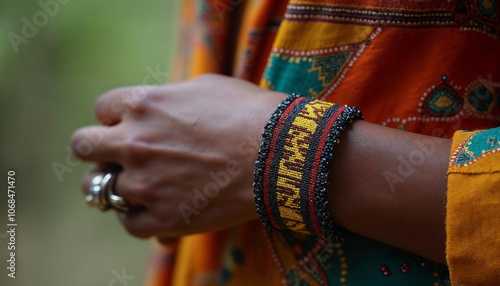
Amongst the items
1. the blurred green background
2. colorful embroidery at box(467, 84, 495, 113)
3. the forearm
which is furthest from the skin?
the blurred green background

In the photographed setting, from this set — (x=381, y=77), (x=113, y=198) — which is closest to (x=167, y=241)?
(x=113, y=198)

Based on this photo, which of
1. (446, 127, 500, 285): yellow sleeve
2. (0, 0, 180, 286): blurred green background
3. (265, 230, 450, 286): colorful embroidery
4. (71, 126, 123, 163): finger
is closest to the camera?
(446, 127, 500, 285): yellow sleeve

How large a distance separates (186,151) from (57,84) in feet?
3.13

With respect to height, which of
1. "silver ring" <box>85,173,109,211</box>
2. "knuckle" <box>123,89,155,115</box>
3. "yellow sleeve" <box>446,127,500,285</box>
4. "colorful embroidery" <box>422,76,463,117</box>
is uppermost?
"colorful embroidery" <box>422,76,463,117</box>

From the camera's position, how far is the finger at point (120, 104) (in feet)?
1.88

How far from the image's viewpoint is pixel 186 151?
515 millimetres

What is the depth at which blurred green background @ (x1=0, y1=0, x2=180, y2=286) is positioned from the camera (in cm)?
128

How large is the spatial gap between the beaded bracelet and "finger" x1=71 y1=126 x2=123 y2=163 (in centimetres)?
21

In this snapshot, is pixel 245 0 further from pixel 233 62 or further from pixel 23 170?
pixel 23 170

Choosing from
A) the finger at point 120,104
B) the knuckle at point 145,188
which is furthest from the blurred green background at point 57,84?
the knuckle at point 145,188

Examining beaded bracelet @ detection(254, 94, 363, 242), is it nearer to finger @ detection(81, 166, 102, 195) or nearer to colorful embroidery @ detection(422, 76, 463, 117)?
colorful embroidery @ detection(422, 76, 463, 117)

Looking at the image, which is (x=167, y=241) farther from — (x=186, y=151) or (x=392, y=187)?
(x=392, y=187)

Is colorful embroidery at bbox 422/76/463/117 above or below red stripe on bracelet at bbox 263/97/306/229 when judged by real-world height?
above

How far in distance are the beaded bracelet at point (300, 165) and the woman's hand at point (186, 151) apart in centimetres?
2
